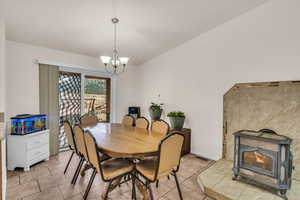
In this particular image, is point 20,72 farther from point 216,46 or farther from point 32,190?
point 216,46

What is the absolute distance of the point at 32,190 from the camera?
2170 mm

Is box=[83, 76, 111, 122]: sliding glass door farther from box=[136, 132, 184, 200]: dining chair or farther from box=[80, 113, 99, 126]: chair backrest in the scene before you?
box=[136, 132, 184, 200]: dining chair

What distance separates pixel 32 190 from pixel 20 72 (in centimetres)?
214

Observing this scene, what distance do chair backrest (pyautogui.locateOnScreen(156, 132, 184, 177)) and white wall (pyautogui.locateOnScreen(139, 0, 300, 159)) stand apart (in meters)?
1.68

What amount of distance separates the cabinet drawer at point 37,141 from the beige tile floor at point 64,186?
1.32ft

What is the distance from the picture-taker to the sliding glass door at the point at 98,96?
13.5 feet

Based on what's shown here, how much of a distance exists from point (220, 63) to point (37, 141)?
3.85 meters

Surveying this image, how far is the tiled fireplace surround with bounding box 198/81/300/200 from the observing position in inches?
81.2

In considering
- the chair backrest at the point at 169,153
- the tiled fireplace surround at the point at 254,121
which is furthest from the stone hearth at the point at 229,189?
the chair backrest at the point at 169,153

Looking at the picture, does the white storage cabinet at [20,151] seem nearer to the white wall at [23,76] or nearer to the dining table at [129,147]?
the white wall at [23,76]

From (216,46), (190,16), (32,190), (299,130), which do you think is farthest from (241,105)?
(32,190)

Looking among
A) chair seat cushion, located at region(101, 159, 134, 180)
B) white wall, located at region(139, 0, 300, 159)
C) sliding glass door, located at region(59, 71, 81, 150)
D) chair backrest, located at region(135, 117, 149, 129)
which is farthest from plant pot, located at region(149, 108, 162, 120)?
chair seat cushion, located at region(101, 159, 134, 180)

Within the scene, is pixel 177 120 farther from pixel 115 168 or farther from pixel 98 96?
pixel 98 96

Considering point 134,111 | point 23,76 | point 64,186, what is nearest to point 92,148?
point 64,186
